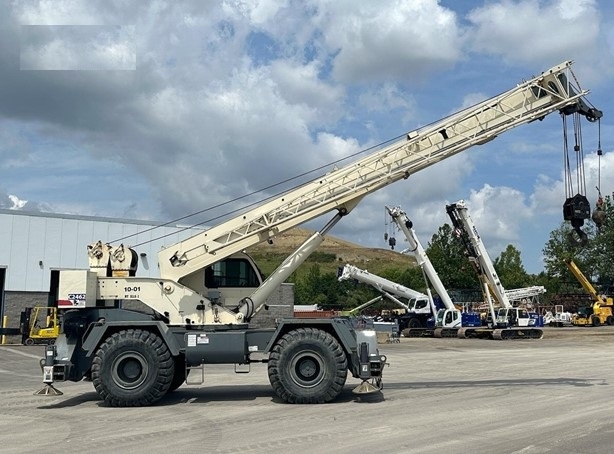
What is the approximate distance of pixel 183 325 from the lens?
48.7 ft

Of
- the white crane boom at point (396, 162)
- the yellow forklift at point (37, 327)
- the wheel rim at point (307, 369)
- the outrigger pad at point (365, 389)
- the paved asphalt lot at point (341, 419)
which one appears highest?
the white crane boom at point (396, 162)

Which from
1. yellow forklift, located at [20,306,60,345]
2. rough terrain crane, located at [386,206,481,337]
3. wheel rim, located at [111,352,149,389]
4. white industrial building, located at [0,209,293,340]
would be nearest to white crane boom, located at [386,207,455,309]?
rough terrain crane, located at [386,206,481,337]

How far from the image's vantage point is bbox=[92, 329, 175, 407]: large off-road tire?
13.8 meters

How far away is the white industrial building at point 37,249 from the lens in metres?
35.6

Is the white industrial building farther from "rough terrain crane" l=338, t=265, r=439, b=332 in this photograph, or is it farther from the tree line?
the tree line

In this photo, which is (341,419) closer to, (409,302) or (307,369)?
(307,369)

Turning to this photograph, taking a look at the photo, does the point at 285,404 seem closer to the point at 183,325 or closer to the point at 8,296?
the point at 183,325

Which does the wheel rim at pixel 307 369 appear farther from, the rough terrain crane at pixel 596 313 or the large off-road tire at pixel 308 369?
the rough terrain crane at pixel 596 313

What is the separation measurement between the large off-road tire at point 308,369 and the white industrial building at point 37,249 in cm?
2245

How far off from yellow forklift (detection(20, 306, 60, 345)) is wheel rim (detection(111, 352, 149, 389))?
21591 mm

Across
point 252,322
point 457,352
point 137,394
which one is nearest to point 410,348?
point 457,352

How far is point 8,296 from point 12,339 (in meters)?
2.47

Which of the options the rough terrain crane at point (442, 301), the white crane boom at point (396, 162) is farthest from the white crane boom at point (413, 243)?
the white crane boom at point (396, 162)

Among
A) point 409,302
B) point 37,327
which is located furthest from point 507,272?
point 37,327
